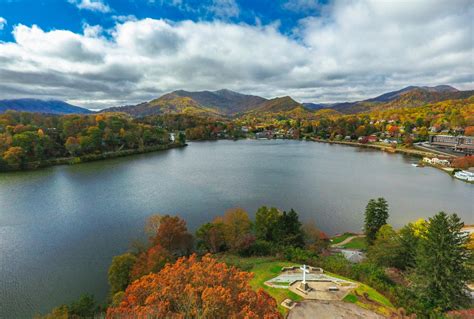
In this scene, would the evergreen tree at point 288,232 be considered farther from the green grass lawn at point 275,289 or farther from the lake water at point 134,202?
the lake water at point 134,202

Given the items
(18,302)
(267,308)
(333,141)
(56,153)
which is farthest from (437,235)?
(333,141)

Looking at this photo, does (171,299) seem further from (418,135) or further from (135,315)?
(418,135)

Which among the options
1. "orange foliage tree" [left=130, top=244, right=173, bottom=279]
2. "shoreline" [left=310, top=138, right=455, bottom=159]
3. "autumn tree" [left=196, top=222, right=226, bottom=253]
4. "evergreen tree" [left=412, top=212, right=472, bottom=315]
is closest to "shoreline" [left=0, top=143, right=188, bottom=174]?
"autumn tree" [left=196, top=222, right=226, bottom=253]

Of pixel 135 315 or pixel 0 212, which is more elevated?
pixel 135 315

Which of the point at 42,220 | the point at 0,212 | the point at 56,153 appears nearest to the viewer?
the point at 42,220

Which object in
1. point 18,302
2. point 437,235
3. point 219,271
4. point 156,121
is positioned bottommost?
point 18,302

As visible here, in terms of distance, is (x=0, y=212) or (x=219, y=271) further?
(x=0, y=212)

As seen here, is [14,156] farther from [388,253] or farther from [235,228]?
[388,253]

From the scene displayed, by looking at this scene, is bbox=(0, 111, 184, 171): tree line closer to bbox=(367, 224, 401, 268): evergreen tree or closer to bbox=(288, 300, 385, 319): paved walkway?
bbox=(288, 300, 385, 319): paved walkway

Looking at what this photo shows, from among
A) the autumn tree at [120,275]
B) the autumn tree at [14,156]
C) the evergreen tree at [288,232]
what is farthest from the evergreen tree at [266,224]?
the autumn tree at [14,156]
